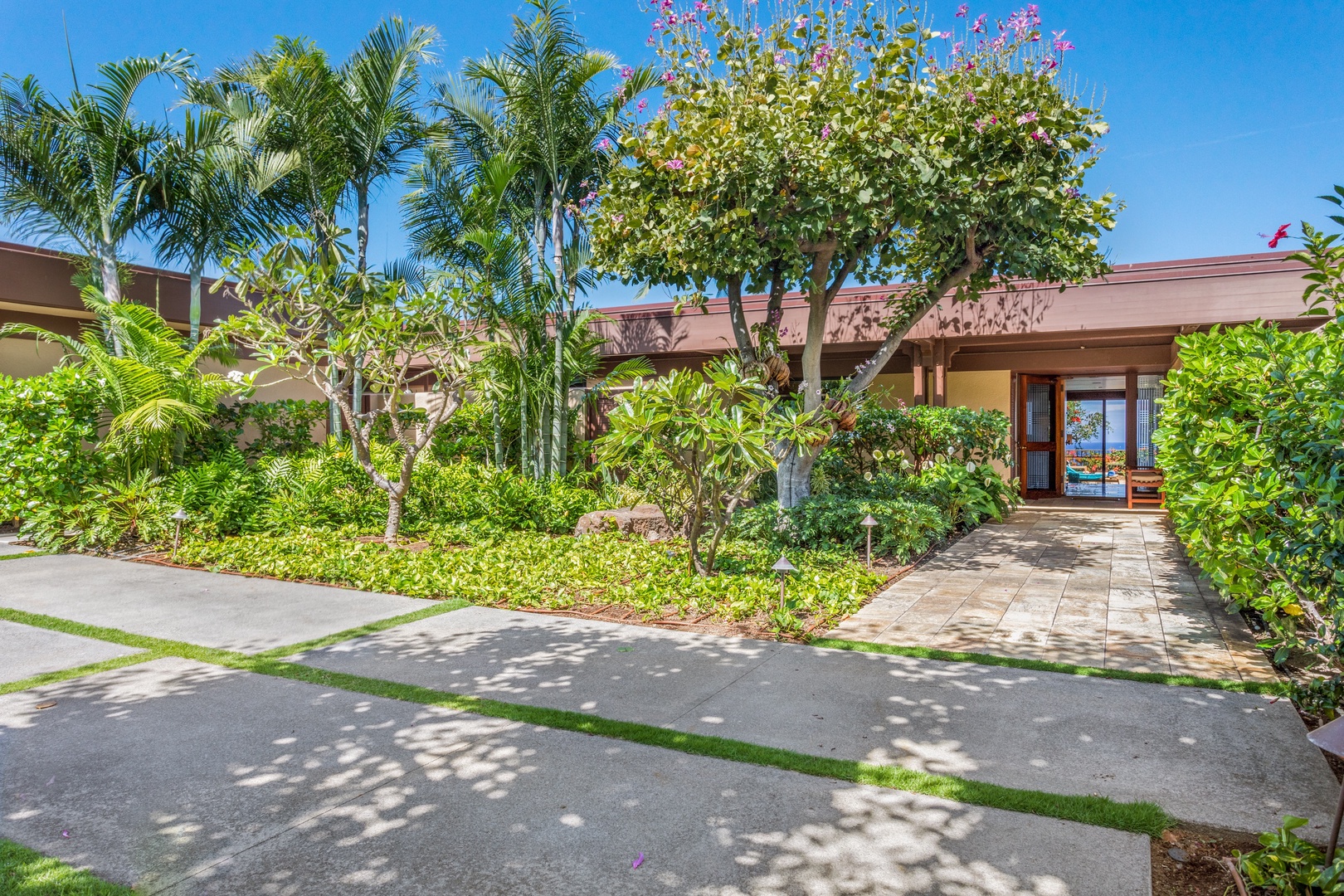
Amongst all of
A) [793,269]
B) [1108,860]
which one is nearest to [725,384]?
[793,269]

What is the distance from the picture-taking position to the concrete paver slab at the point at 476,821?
2393 millimetres

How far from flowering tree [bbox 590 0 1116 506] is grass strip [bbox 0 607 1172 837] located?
3317mm

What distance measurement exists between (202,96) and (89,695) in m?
9.54

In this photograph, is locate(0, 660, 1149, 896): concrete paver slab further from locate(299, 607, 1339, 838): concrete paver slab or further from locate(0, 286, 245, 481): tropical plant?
locate(0, 286, 245, 481): tropical plant

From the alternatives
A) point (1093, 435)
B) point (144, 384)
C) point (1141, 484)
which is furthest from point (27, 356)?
point (1093, 435)

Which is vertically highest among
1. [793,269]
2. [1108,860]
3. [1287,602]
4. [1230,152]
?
[1230,152]

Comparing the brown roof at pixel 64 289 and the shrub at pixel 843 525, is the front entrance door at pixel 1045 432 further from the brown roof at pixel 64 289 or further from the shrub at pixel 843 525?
the brown roof at pixel 64 289

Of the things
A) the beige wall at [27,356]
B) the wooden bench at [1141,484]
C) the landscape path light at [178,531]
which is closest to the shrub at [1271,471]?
the wooden bench at [1141,484]

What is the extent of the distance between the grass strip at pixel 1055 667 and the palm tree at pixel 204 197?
885 cm

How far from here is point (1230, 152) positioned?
34.9 ft

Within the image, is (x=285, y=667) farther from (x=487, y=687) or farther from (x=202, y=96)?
(x=202, y=96)

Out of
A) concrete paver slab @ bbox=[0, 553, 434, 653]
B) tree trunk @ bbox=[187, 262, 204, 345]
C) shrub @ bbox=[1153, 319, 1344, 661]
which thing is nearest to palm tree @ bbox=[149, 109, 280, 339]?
tree trunk @ bbox=[187, 262, 204, 345]

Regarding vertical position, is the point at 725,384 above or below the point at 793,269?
below

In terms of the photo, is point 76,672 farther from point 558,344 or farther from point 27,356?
point 27,356
